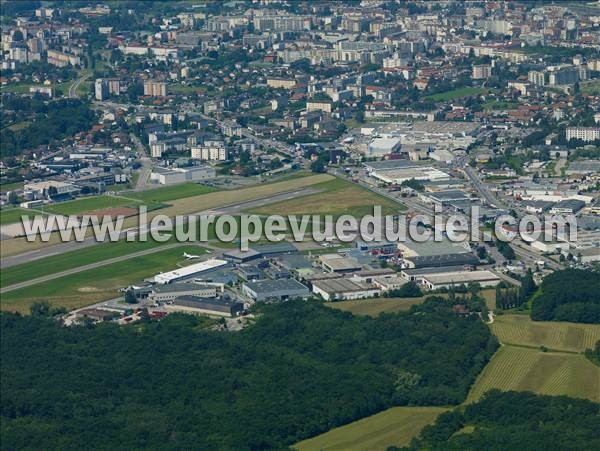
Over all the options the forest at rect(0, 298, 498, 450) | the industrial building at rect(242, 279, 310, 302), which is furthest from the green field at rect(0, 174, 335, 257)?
the industrial building at rect(242, 279, 310, 302)

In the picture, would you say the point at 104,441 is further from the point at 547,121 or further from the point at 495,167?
the point at 547,121

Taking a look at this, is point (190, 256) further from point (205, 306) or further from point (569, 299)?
point (569, 299)

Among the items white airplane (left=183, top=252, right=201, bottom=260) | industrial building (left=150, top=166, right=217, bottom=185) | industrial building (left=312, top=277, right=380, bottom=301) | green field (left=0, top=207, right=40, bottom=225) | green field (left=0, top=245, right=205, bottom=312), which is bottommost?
industrial building (left=150, top=166, right=217, bottom=185)

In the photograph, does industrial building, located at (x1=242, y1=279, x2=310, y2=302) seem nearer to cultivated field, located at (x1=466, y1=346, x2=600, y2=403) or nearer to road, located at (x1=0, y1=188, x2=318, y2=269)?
cultivated field, located at (x1=466, y1=346, x2=600, y2=403)

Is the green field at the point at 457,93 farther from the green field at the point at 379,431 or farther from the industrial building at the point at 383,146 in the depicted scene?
the green field at the point at 379,431

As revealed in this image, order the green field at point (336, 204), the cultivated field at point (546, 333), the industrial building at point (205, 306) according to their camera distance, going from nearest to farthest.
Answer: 1. the cultivated field at point (546, 333)
2. the industrial building at point (205, 306)
3. the green field at point (336, 204)

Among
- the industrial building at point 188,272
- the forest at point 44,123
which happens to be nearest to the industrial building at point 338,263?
the industrial building at point 188,272

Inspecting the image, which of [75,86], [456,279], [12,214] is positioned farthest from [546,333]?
[75,86]
